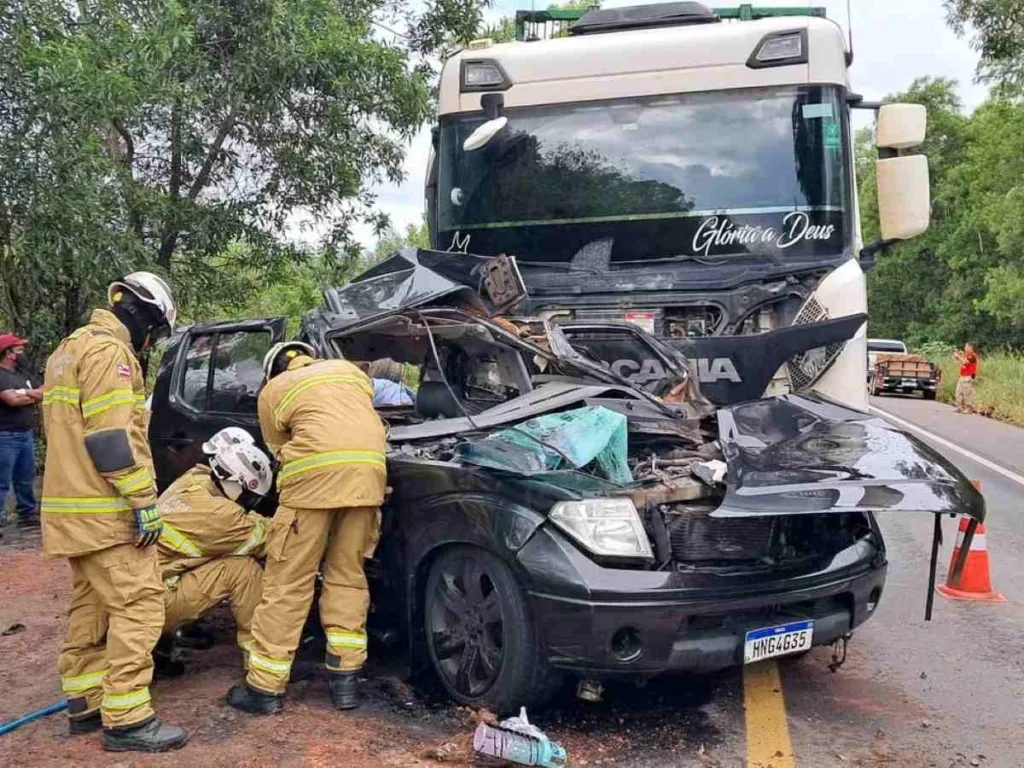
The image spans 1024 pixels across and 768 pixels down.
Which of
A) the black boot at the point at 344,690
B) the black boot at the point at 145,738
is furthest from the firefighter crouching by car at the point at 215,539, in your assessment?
the black boot at the point at 145,738

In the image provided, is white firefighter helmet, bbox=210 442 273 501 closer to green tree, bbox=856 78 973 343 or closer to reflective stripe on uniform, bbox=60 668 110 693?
reflective stripe on uniform, bbox=60 668 110 693

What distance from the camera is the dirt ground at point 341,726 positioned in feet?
12.1

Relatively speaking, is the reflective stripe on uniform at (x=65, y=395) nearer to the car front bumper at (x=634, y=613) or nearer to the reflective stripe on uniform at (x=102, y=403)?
the reflective stripe on uniform at (x=102, y=403)

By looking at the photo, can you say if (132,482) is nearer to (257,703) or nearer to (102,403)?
(102,403)

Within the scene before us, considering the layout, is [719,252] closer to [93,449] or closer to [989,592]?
[989,592]

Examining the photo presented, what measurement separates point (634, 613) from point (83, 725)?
221cm

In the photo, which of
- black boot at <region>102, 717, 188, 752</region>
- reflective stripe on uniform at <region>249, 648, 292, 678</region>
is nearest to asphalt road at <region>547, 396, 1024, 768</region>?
reflective stripe on uniform at <region>249, 648, 292, 678</region>

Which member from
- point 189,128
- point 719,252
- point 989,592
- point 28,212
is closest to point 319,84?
point 189,128

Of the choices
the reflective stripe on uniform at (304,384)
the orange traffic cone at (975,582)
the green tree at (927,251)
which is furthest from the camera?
the green tree at (927,251)

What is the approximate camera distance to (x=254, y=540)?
14.9 feet

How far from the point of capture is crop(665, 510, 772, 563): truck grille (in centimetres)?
379

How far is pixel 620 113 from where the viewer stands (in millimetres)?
6219

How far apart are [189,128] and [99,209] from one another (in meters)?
2.51

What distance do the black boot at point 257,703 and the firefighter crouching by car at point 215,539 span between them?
0.23 metres
